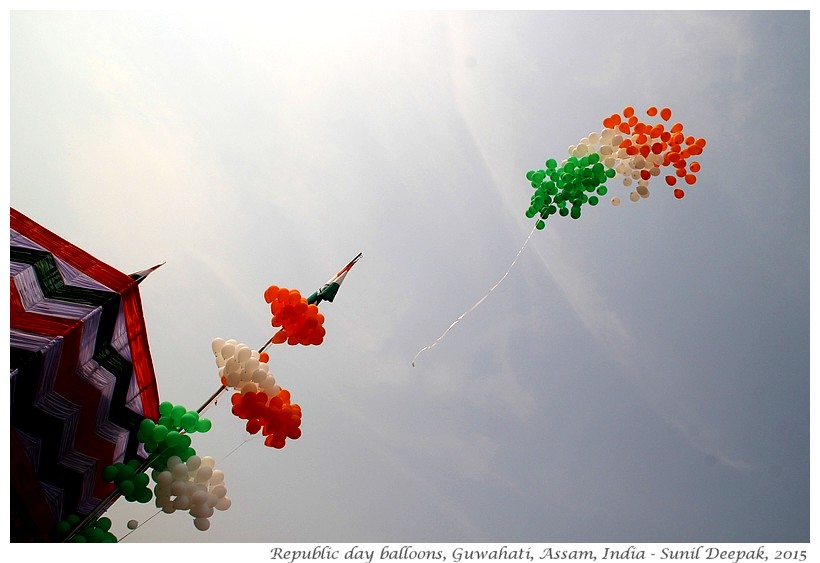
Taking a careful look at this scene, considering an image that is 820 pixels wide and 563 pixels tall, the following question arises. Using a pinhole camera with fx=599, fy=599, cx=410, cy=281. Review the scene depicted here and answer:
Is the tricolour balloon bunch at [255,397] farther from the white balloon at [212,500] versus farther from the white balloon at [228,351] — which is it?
the white balloon at [212,500]

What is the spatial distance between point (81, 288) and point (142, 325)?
0.46 meters

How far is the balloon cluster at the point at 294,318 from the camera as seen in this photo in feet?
12.7

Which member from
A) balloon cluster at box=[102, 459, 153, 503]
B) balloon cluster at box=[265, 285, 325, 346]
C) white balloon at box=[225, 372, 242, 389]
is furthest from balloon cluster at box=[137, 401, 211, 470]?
balloon cluster at box=[265, 285, 325, 346]

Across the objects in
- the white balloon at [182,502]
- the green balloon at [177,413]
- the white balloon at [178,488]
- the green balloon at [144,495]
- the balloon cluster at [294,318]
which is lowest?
the green balloon at [144,495]

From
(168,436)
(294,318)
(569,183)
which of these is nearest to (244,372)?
(294,318)

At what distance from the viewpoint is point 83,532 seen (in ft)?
12.0

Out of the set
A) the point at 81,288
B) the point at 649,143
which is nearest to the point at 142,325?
the point at 81,288

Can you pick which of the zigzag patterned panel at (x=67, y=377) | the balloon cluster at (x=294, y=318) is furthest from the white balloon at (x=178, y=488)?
the balloon cluster at (x=294, y=318)

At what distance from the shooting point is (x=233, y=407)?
378cm

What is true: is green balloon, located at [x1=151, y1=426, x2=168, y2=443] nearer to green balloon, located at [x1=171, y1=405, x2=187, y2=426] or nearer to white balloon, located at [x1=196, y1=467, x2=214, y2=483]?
green balloon, located at [x1=171, y1=405, x2=187, y2=426]

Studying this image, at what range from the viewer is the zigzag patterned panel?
3.28 meters

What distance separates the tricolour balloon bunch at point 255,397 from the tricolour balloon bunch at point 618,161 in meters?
2.26

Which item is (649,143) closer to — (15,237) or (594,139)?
(594,139)
